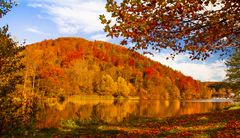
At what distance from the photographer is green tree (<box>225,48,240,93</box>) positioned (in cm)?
4172

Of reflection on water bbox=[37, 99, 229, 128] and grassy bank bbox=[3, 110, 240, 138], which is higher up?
grassy bank bbox=[3, 110, 240, 138]

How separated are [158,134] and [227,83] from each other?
3228cm

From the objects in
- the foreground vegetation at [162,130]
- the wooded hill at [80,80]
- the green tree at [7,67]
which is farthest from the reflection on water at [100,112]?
the wooded hill at [80,80]

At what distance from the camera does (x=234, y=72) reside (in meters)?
43.3

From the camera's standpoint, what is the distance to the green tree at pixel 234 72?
137 feet

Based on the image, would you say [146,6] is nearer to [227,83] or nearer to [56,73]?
[227,83]

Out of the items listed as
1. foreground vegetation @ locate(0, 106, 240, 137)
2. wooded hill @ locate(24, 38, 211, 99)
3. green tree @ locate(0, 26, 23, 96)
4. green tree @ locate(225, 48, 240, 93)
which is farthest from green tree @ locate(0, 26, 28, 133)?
green tree @ locate(225, 48, 240, 93)

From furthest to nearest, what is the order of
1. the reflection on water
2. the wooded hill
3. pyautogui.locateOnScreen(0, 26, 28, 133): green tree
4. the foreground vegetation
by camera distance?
the wooded hill < the reflection on water < the foreground vegetation < pyautogui.locateOnScreen(0, 26, 28, 133): green tree

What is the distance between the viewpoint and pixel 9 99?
10.8 metres

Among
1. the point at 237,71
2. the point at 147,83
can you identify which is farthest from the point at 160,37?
the point at 147,83

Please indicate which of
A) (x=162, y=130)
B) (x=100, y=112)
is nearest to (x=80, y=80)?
(x=100, y=112)

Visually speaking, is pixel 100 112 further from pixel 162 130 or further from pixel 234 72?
pixel 162 130

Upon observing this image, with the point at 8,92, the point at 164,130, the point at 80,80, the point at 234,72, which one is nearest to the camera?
the point at 8,92

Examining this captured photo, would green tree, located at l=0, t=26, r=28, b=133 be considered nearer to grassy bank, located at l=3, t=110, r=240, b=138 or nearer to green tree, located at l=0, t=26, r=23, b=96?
green tree, located at l=0, t=26, r=23, b=96
